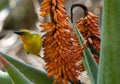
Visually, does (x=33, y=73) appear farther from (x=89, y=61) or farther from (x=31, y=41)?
(x=89, y=61)

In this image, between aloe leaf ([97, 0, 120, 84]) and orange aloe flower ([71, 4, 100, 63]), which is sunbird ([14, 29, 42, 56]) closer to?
orange aloe flower ([71, 4, 100, 63])

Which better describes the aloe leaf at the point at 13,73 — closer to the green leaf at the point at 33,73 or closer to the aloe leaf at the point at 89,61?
the aloe leaf at the point at 89,61

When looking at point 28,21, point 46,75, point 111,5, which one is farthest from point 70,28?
point 28,21

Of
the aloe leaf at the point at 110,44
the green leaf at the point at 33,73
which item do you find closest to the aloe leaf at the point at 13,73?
the aloe leaf at the point at 110,44

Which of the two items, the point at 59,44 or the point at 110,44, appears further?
the point at 59,44

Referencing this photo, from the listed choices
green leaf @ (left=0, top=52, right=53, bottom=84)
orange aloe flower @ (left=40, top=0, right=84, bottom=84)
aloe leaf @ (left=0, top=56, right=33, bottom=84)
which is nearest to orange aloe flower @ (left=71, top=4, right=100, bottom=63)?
orange aloe flower @ (left=40, top=0, right=84, bottom=84)

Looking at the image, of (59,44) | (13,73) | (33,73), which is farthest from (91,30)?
(13,73)

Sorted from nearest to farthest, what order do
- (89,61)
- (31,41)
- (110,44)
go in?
(110,44)
(89,61)
(31,41)
